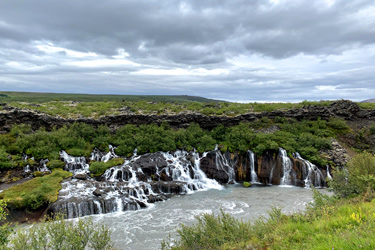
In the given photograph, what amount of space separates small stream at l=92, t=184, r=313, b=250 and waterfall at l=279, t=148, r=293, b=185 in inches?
43.0

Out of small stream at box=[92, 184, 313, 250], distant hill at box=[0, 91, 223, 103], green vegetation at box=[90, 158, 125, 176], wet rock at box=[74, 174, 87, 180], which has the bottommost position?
small stream at box=[92, 184, 313, 250]

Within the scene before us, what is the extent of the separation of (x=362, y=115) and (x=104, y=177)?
145 ft

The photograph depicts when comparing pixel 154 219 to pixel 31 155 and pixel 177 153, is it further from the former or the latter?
pixel 31 155

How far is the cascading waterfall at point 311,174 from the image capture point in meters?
25.2

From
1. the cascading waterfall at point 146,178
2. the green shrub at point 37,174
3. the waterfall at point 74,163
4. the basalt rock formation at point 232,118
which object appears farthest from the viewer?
the basalt rock formation at point 232,118

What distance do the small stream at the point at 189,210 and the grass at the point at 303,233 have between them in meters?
4.67

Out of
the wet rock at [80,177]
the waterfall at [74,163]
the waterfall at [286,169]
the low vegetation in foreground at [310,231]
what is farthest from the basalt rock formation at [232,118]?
the low vegetation in foreground at [310,231]


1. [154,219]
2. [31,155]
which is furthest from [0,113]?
[154,219]

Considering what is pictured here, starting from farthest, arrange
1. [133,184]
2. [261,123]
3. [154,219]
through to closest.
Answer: [261,123] → [133,184] → [154,219]

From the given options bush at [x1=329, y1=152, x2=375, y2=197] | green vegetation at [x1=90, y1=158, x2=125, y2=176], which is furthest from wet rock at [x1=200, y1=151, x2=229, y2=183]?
bush at [x1=329, y1=152, x2=375, y2=197]

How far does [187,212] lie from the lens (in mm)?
18203

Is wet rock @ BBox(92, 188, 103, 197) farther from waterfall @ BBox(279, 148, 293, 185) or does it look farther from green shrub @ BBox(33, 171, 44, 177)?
waterfall @ BBox(279, 148, 293, 185)

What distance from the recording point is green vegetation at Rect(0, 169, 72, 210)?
1673cm

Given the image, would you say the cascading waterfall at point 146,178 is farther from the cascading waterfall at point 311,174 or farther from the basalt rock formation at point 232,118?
the basalt rock formation at point 232,118
